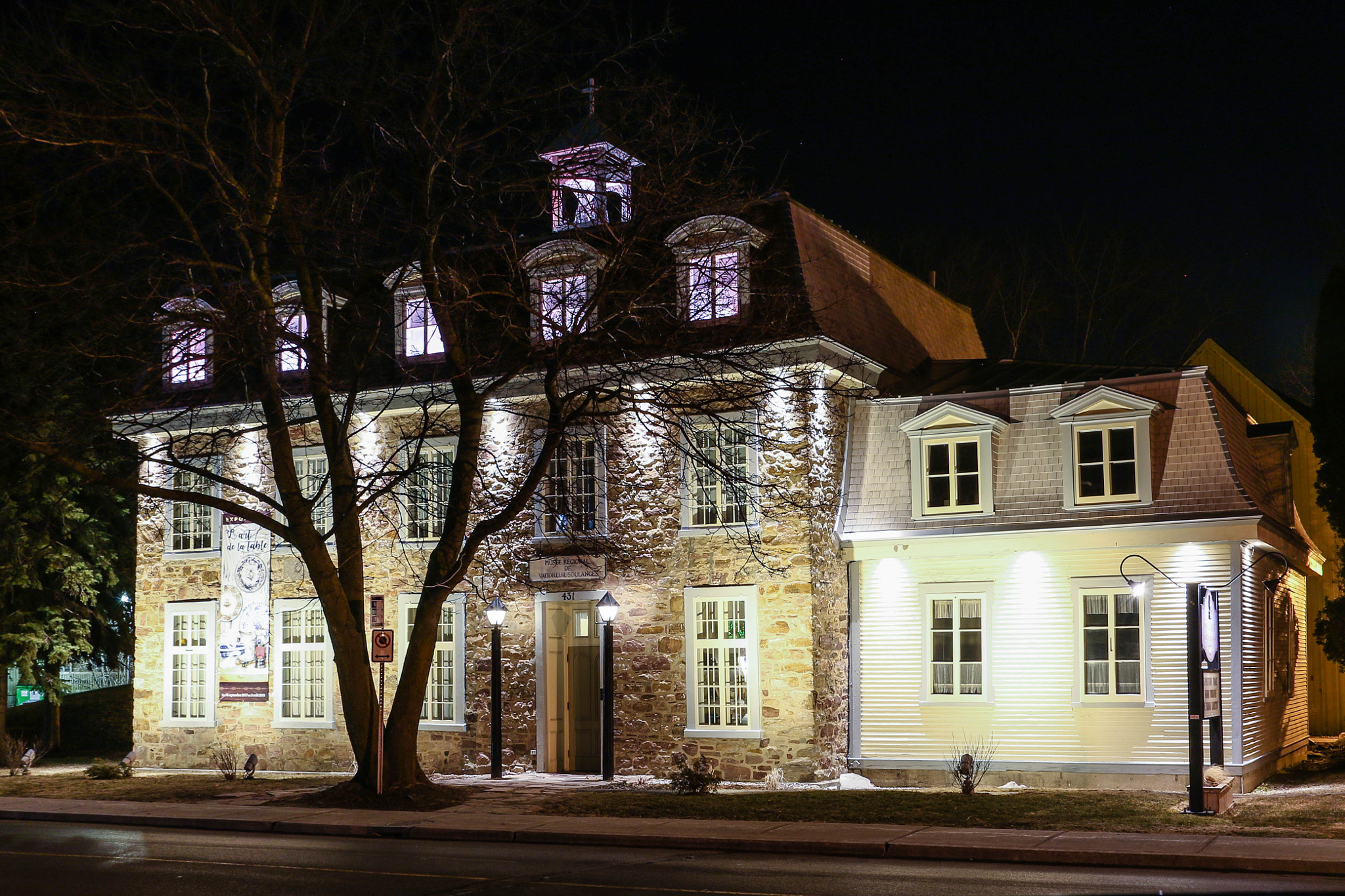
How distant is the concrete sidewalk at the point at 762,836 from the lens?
13070 millimetres

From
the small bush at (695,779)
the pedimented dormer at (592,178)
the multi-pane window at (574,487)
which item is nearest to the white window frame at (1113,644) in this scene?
the small bush at (695,779)

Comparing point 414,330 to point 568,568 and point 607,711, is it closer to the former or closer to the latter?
point 568,568

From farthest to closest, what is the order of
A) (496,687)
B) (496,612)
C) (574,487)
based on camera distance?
(574,487), (496,687), (496,612)

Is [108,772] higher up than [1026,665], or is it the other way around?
[1026,665]

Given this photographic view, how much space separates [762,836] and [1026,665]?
296 inches

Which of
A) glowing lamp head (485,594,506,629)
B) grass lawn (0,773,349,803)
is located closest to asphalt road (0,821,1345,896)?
grass lawn (0,773,349,803)

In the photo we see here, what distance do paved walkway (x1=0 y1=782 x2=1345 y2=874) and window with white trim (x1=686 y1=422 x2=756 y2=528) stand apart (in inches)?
253

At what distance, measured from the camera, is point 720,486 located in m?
22.8

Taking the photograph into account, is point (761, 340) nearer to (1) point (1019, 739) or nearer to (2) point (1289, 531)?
(1) point (1019, 739)

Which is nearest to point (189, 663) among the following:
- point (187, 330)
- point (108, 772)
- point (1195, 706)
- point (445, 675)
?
point (108, 772)

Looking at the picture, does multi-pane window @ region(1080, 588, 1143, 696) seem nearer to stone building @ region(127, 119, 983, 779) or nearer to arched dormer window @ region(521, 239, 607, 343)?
stone building @ region(127, 119, 983, 779)

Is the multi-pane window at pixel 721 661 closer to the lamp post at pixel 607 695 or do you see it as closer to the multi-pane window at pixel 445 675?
the lamp post at pixel 607 695

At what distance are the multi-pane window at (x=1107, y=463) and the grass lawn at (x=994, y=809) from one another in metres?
4.56

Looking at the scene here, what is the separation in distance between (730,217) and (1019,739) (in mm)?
9560
